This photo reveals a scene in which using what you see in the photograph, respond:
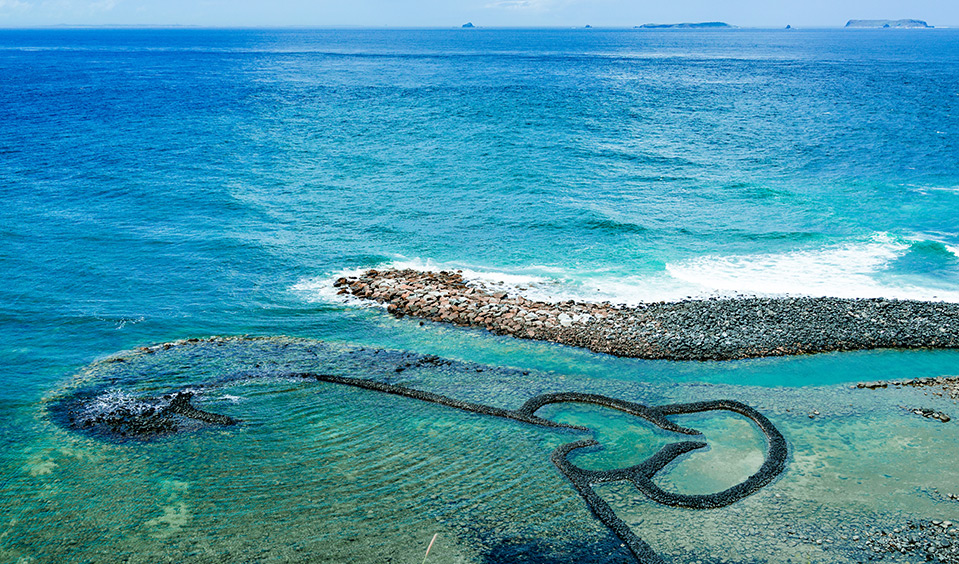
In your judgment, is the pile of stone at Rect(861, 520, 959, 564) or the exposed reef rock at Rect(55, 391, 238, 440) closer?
the pile of stone at Rect(861, 520, 959, 564)

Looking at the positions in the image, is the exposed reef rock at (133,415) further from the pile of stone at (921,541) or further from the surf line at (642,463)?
the pile of stone at (921,541)

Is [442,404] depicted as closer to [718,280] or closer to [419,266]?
[419,266]

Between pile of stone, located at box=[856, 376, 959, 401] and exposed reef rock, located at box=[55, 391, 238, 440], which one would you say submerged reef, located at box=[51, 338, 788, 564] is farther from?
pile of stone, located at box=[856, 376, 959, 401]

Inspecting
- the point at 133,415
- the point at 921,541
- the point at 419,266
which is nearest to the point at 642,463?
the point at 921,541

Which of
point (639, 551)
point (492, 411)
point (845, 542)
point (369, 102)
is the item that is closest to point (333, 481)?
point (492, 411)

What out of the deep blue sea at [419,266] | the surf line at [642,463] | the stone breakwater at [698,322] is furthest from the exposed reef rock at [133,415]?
the stone breakwater at [698,322]

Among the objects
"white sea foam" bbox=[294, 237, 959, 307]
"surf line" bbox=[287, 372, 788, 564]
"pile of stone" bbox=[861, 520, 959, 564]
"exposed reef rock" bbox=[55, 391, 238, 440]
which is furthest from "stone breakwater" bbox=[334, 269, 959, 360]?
"exposed reef rock" bbox=[55, 391, 238, 440]

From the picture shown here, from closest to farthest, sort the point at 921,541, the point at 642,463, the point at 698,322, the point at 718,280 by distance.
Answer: the point at 921,541, the point at 642,463, the point at 698,322, the point at 718,280
